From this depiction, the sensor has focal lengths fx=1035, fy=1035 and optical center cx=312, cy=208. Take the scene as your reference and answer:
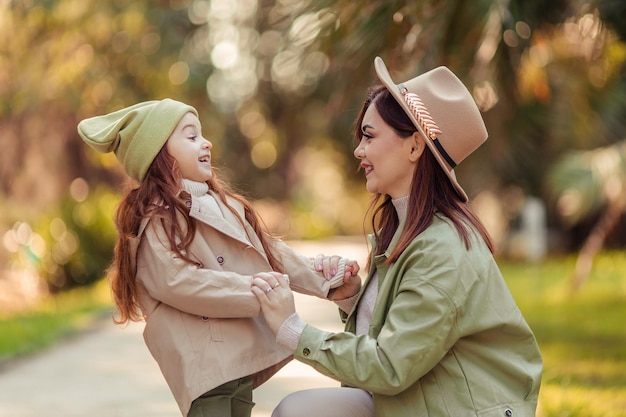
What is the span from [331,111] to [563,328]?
4.66m

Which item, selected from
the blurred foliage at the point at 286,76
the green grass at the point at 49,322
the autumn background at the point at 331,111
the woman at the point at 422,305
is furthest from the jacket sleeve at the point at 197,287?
the green grass at the point at 49,322

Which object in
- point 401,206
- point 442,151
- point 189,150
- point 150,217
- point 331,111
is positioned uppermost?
point 442,151

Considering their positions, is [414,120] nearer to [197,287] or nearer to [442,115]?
[442,115]

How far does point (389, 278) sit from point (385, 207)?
433 millimetres

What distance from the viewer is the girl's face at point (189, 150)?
11.7 ft

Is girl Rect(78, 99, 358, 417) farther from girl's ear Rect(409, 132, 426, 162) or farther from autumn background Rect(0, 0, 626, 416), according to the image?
girl's ear Rect(409, 132, 426, 162)

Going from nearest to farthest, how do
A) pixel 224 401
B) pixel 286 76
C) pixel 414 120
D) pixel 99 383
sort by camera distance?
pixel 414 120 < pixel 224 401 < pixel 99 383 < pixel 286 76

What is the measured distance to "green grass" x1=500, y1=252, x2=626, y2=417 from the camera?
6.07 metres

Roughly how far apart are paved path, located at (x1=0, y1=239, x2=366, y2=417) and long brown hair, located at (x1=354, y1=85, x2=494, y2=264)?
305 centimetres

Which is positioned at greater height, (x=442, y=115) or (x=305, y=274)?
(x=442, y=115)

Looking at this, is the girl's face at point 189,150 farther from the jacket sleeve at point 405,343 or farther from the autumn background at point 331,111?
the jacket sleeve at point 405,343

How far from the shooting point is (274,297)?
3209 millimetres

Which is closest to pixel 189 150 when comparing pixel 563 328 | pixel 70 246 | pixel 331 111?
pixel 331 111

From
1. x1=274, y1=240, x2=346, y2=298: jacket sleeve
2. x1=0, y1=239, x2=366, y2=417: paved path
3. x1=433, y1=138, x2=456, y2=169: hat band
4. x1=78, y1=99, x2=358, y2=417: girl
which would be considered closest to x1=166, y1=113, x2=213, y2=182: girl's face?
x1=78, y1=99, x2=358, y2=417: girl
